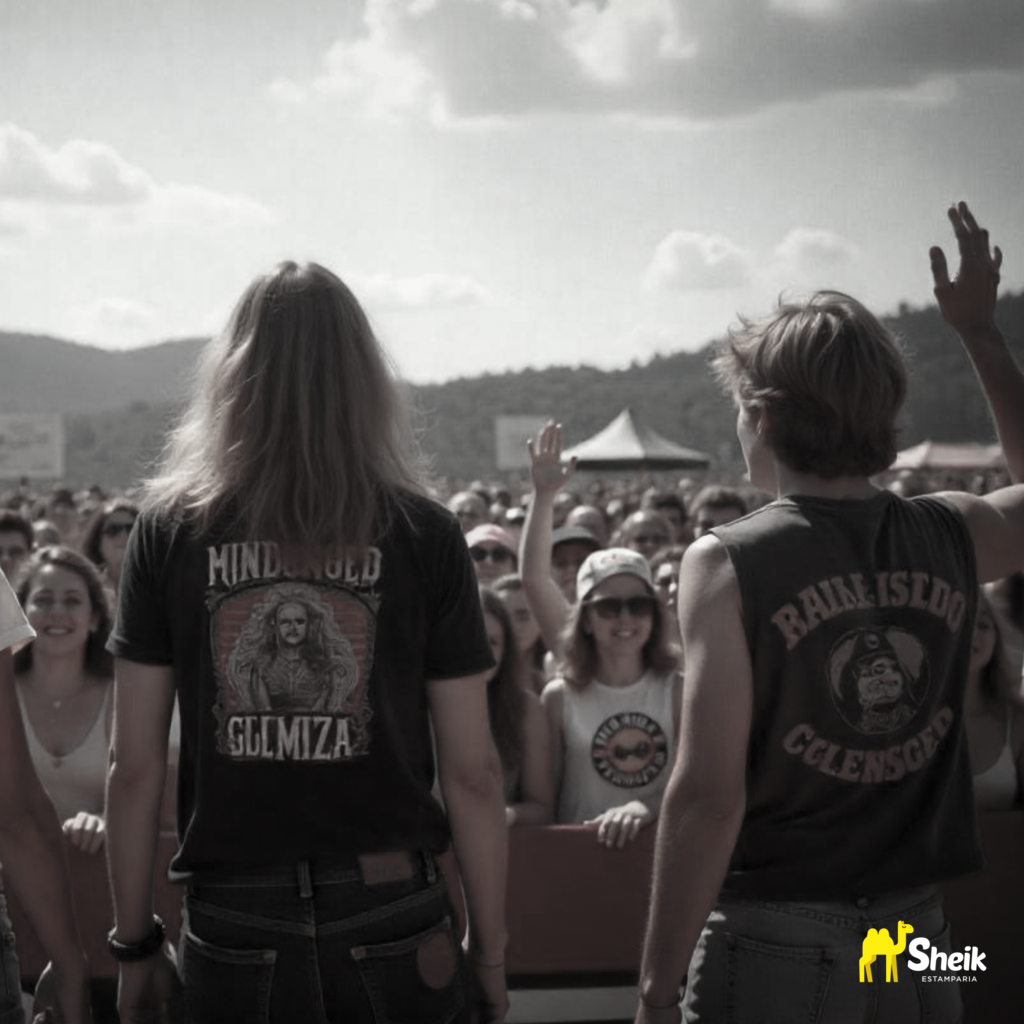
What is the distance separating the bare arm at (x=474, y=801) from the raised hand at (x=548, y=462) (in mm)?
2609

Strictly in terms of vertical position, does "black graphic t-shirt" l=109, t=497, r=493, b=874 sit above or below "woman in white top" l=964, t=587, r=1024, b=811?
above

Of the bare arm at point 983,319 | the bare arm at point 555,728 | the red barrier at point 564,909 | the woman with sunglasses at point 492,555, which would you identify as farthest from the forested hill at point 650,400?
the bare arm at point 983,319

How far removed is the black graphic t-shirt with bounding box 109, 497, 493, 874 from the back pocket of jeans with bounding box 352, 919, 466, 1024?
14 cm

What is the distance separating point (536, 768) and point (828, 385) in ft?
7.93

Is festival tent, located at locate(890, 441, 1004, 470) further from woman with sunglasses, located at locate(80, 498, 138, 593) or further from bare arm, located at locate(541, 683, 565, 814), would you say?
Result: bare arm, located at locate(541, 683, 565, 814)

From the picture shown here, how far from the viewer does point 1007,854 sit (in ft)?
12.0

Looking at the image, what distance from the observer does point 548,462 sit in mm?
4820

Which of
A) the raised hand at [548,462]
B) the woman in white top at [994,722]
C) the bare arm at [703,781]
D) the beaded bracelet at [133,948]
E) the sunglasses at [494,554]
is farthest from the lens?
the sunglasses at [494,554]

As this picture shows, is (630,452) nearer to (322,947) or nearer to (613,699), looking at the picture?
(613,699)

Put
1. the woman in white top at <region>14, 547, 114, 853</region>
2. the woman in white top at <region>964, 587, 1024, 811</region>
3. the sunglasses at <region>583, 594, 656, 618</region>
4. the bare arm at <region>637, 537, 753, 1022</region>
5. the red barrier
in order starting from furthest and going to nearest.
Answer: the sunglasses at <region>583, 594, 656, 618</region>, the woman in white top at <region>14, 547, 114, 853</region>, the woman in white top at <region>964, 587, 1024, 811</region>, the red barrier, the bare arm at <region>637, 537, 753, 1022</region>

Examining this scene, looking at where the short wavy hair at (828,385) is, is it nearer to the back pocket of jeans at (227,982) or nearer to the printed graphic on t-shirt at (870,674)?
the printed graphic on t-shirt at (870,674)

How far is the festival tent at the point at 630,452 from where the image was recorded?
936 inches

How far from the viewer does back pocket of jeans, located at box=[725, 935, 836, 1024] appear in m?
1.97

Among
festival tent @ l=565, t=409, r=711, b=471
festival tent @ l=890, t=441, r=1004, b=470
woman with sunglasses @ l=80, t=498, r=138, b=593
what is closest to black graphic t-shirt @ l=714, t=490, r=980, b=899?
woman with sunglasses @ l=80, t=498, r=138, b=593
